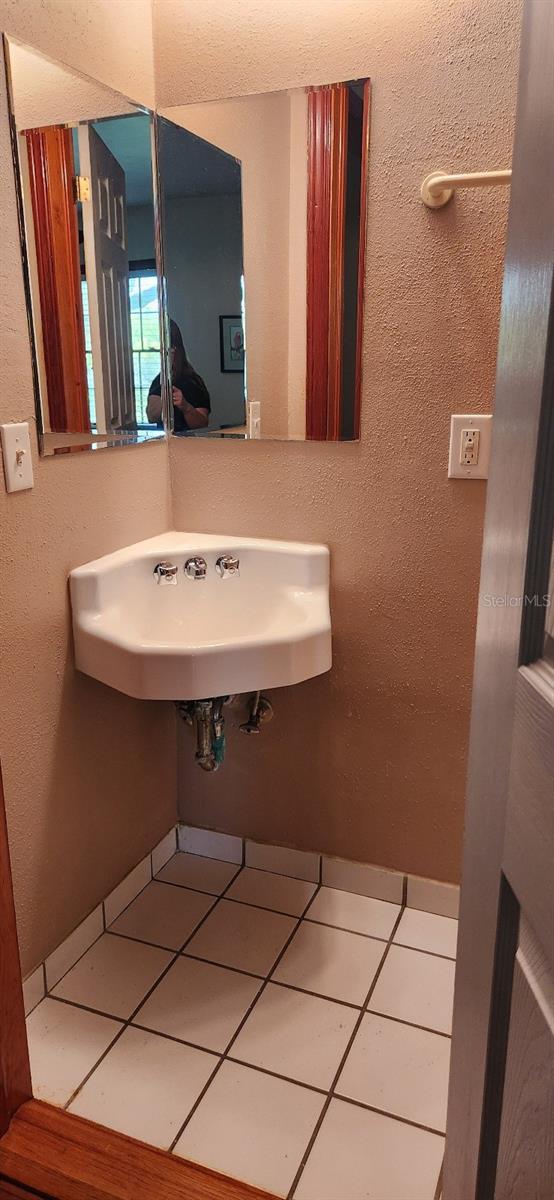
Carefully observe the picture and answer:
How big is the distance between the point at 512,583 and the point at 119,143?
139 centimetres

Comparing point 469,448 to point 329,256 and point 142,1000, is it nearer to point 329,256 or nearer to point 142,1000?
point 329,256

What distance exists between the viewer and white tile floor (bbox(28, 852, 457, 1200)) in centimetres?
129

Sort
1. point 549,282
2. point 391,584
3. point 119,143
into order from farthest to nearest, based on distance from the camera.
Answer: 1. point 391,584
2. point 119,143
3. point 549,282

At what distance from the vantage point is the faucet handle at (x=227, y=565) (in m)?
1.76

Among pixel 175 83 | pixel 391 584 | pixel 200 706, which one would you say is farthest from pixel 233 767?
pixel 175 83

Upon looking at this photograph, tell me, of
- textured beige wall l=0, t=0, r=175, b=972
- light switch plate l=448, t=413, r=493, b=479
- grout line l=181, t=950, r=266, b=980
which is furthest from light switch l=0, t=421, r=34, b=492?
grout line l=181, t=950, r=266, b=980

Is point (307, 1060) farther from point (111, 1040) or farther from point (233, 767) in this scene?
point (233, 767)

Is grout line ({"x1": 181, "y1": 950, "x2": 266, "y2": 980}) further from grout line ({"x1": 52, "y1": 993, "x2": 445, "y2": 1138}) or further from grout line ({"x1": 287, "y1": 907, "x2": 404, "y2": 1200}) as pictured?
grout line ({"x1": 287, "y1": 907, "x2": 404, "y2": 1200})

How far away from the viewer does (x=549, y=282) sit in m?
0.57

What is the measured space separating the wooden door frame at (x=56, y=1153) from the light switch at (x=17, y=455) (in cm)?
54

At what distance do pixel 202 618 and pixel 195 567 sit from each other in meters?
0.12

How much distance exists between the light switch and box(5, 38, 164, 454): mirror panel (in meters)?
0.06

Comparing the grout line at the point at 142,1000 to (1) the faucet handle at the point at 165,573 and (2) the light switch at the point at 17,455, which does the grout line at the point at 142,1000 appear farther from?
(2) the light switch at the point at 17,455

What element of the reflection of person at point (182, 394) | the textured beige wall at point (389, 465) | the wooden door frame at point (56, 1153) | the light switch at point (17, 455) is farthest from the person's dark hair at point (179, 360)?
the wooden door frame at point (56, 1153)
